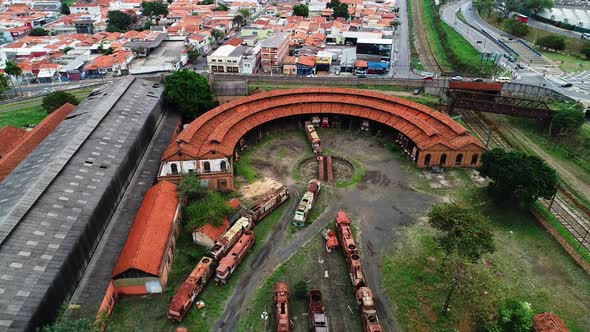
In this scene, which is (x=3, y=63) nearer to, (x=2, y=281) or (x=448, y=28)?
(x=2, y=281)

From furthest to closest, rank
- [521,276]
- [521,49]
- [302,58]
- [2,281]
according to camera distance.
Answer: [521,49]
[302,58]
[521,276]
[2,281]

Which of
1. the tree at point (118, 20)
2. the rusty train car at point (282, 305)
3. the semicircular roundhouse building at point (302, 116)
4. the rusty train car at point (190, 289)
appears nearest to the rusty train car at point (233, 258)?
the rusty train car at point (190, 289)

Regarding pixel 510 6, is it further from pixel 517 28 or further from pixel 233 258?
pixel 233 258

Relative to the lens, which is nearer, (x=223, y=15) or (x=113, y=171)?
(x=113, y=171)

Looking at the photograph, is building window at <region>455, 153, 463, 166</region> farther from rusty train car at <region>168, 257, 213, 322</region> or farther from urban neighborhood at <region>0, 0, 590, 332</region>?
rusty train car at <region>168, 257, 213, 322</region>

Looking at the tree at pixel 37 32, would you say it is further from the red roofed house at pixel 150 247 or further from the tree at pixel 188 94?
the red roofed house at pixel 150 247

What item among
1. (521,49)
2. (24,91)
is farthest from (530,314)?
(24,91)

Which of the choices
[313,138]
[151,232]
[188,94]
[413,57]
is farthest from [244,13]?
[151,232]
